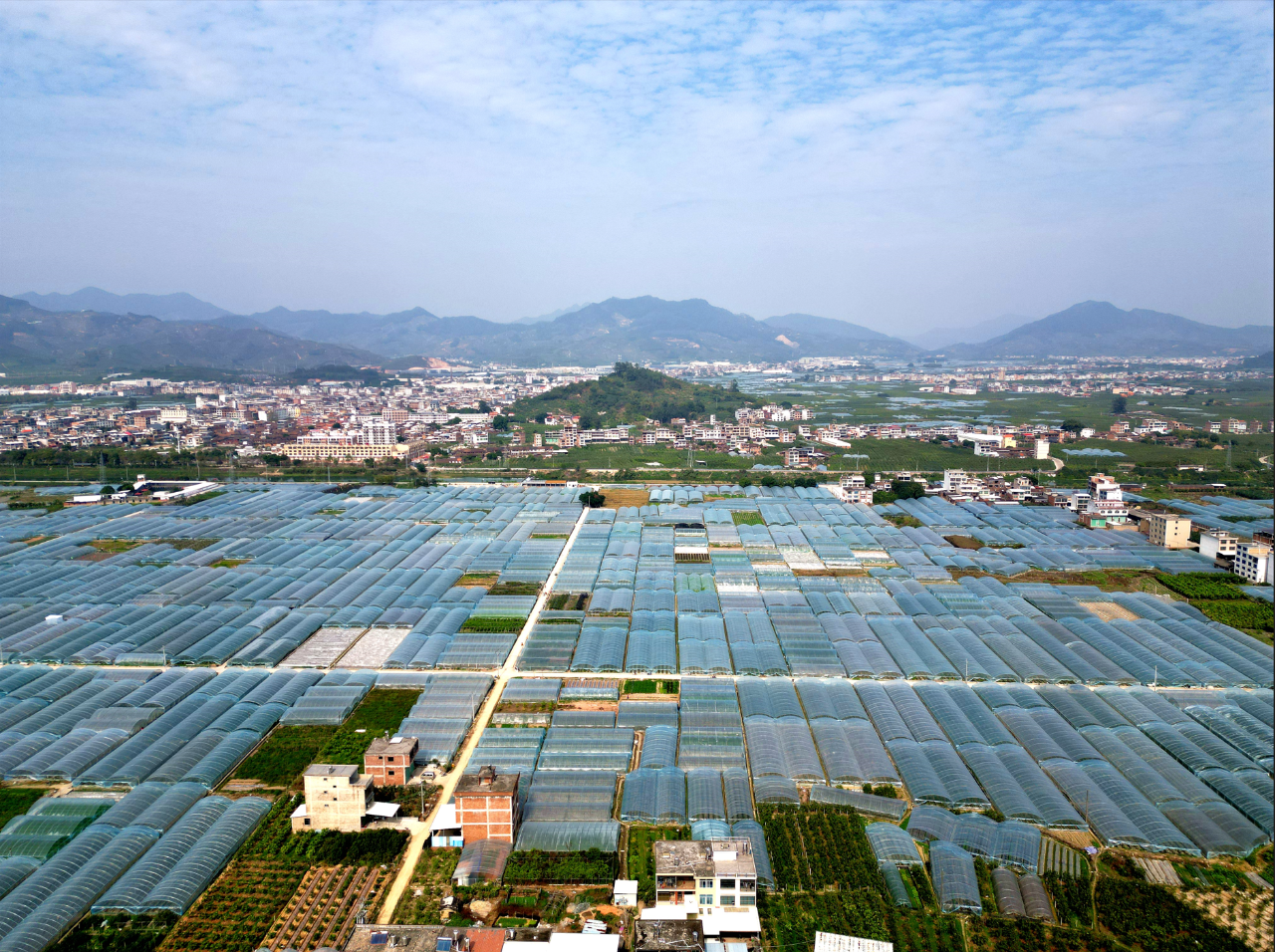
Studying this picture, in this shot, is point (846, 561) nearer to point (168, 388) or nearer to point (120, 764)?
point (120, 764)

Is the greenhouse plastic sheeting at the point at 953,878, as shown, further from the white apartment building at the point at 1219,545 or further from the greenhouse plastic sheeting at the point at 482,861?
the white apartment building at the point at 1219,545

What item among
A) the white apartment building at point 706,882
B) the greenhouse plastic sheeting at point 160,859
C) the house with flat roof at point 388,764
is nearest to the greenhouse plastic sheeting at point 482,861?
the house with flat roof at point 388,764

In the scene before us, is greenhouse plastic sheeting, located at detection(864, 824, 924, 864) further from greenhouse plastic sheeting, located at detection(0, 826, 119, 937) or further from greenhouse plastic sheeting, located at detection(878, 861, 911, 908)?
greenhouse plastic sheeting, located at detection(0, 826, 119, 937)

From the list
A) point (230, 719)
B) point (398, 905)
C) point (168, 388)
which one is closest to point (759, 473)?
point (230, 719)

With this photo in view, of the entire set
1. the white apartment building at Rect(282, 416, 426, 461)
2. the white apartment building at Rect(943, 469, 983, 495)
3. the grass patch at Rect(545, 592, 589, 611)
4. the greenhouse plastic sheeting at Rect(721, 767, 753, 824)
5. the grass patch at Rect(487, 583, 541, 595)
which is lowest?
the greenhouse plastic sheeting at Rect(721, 767, 753, 824)

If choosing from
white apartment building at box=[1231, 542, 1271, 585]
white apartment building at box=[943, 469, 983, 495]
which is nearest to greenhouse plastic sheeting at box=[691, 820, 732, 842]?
white apartment building at box=[1231, 542, 1271, 585]
